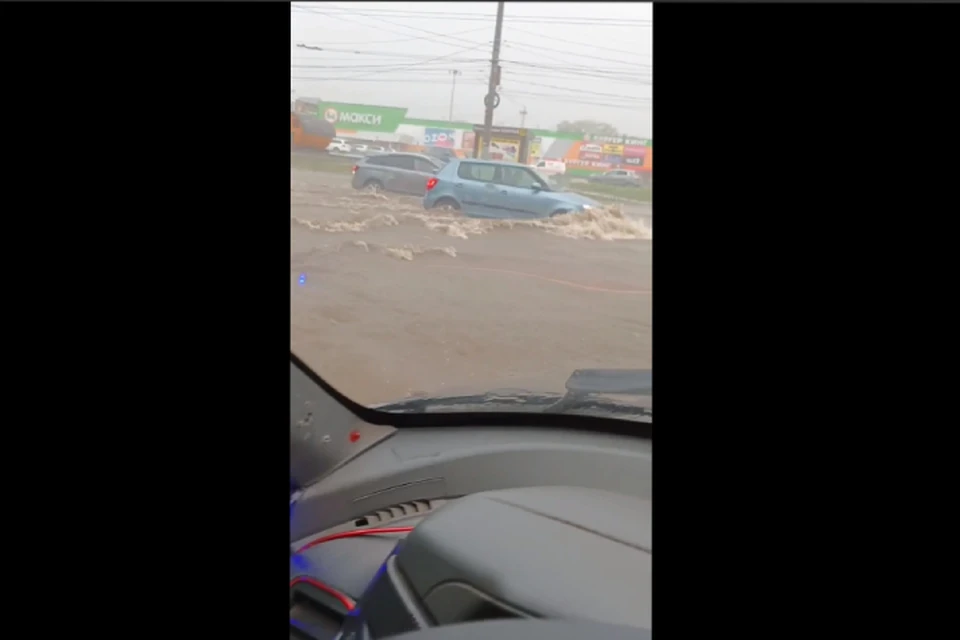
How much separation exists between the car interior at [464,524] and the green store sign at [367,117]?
4.56 ft

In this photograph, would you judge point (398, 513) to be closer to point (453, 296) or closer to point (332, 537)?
point (332, 537)

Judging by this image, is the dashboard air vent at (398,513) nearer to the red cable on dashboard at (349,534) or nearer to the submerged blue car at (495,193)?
the red cable on dashboard at (349,534)

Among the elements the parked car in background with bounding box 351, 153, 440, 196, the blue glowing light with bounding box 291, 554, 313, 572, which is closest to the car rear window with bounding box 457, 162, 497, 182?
the parked car in background with bounding box 351, 153, 440, 196

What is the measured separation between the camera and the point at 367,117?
3.41 meters

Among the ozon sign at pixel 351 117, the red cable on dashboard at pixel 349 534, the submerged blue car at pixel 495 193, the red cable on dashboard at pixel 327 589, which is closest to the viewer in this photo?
the red cable on dashboard at pixel 327 589

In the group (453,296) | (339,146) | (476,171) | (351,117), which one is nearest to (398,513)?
(453,296)

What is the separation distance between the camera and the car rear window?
3.65 meters

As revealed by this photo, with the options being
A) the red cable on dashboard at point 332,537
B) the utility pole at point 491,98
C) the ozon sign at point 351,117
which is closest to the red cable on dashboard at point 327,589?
the red cable on dashboard at point 332,537

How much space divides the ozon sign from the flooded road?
261 millimetres

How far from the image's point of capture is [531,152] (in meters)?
3.21

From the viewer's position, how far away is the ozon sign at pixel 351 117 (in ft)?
10.2
